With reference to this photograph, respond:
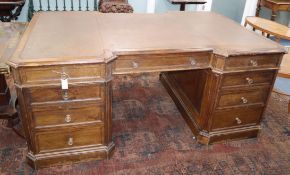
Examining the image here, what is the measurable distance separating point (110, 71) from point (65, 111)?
434 mm

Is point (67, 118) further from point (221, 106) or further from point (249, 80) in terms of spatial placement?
point (249, 80)

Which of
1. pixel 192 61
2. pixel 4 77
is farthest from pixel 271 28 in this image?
pixel 4 77

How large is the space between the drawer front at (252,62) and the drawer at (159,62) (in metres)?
0.18

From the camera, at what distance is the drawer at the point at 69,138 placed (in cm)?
206

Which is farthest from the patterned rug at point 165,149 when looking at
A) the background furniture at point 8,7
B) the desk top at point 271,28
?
the background furniture at point 8,7

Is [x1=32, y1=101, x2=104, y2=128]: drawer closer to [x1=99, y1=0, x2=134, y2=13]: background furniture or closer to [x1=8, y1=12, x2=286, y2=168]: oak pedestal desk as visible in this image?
[x1=8, y1=12, x2=286, y2=168]: oak pedestal desk

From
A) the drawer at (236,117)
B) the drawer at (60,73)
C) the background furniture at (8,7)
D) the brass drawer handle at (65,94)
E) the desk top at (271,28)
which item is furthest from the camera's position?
the desk top at (271,28)

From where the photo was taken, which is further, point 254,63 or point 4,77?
point 4,77

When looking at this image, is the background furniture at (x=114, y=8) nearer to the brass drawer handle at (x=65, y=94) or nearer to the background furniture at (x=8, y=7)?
the background furniture at (x=8, y=7)

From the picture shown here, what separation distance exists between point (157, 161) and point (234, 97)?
830 millimetres

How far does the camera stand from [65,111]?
198 centimetres

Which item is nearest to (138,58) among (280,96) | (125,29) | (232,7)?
→ (125,29)

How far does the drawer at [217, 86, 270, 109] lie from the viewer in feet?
7.51

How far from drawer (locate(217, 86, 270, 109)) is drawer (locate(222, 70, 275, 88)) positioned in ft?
0.18
